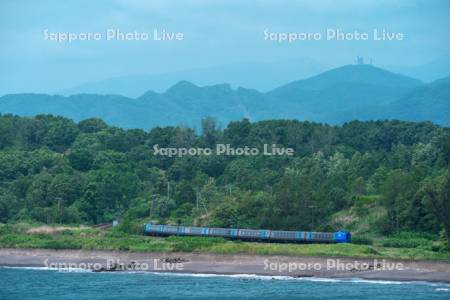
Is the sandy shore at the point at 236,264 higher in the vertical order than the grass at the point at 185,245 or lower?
lower

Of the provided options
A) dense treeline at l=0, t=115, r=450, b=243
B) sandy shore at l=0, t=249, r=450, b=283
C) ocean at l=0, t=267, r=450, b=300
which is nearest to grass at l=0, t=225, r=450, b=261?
sandy shore at l=0, t=249, r=450, b=283

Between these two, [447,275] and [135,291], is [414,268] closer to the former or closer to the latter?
[447,275]

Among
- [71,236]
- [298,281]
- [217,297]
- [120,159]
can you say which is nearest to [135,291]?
[217,297]

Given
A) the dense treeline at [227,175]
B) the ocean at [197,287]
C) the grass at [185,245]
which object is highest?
the dense treeline at [227,175]

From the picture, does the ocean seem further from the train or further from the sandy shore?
the train

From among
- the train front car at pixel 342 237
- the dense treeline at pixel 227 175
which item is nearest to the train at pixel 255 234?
the train front car at pixel 342 237

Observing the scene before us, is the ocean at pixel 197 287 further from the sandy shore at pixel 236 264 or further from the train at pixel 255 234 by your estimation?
the train at pixel 255 234
